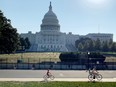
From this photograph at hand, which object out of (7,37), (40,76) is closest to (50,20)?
(7,37)

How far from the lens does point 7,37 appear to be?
192 feet

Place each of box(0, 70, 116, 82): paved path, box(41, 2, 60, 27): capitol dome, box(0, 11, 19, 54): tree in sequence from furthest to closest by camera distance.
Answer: box(41, 2, 60, 27): capitol dome → box(0, 11, 19, 54): tree → box(0, 70, 116, 82): paved path

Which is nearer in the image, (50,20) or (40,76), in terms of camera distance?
(40,76)

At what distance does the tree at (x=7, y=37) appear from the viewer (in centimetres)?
5716

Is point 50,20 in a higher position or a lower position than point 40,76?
higher

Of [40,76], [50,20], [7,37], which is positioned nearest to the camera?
[40,76]

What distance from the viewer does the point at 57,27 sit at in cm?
19488

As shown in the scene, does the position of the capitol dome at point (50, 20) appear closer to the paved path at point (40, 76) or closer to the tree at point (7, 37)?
the tree at point (7, 37)

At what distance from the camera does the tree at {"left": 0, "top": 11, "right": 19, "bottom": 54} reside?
57156 millimetres

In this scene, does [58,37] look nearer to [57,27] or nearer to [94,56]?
[57,27]

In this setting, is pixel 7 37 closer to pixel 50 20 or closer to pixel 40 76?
pixel 40 76

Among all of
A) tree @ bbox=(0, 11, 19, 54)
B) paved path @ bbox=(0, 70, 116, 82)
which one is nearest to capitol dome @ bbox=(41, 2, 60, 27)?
tree @ bbox=(0, 11, 19, 54)

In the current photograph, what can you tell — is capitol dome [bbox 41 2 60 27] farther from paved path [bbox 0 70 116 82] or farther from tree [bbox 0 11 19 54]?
paved path [bbox 0 70 116 82]

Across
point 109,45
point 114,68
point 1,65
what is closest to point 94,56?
point 114,68
